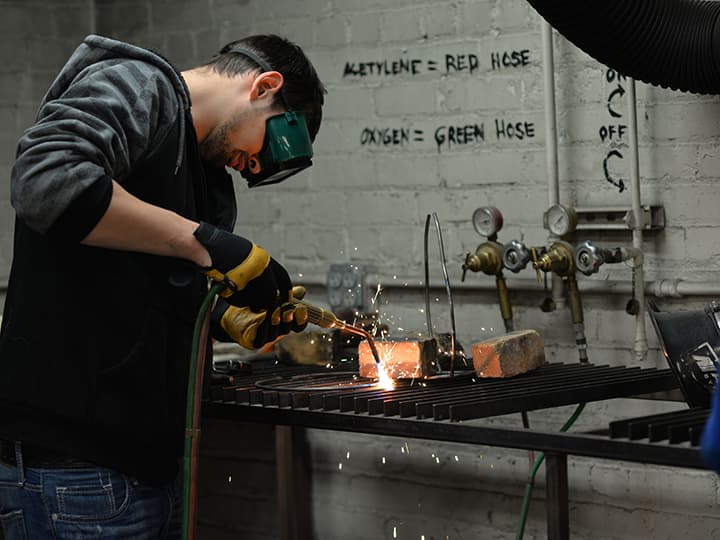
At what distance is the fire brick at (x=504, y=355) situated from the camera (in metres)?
2.41

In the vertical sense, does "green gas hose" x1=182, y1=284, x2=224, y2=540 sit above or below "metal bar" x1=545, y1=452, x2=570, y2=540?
above

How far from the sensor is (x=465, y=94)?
3197mm

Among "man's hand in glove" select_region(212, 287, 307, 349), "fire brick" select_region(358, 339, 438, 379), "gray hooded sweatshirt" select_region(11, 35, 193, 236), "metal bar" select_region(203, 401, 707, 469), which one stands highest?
"gray hooded sweatshirt" select_region(11, 35, 193, 236)

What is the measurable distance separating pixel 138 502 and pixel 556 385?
2.80 ft

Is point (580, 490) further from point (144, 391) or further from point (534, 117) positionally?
point (144, 391)

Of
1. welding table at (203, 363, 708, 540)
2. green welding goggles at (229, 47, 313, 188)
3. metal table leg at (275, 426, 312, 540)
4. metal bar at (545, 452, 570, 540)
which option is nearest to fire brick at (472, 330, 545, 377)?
welding table at (203, 363, 708, 540)

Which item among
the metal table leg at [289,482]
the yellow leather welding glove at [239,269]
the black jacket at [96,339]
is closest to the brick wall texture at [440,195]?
the metal table leg at [289,482]

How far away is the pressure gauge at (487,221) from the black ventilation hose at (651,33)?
0.56 meters

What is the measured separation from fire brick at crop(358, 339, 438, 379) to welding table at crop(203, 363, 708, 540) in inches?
1.7

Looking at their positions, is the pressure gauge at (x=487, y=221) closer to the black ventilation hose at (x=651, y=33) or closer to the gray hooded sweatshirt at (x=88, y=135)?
the black ventilation hose at (x=651, y=33)

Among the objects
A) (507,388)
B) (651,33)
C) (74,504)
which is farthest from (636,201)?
(74,504)

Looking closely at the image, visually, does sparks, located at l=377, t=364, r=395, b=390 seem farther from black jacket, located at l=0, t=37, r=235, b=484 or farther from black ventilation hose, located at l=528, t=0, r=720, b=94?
black ventilation hose, located at l=528, t=0, r=720, b=94

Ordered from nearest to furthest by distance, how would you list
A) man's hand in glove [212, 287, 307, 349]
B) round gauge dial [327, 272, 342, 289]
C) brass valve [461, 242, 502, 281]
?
1. man's hand in glove [212, 287, 307, 349]
2. brass valve [461, 242, 502, 281]
3. round gauge dial [327, 272, 342, 289]

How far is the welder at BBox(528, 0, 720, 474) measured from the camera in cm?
245
